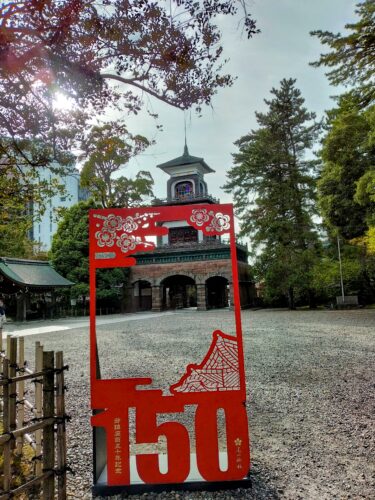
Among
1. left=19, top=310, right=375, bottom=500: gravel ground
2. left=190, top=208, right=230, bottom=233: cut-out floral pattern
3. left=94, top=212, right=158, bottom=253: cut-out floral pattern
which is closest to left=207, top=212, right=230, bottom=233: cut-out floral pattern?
left=190, top=208, right=230, bottom=233: cut-out floral pattern

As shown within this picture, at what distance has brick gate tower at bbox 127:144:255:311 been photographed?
2131cm

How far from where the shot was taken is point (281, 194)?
1948cm

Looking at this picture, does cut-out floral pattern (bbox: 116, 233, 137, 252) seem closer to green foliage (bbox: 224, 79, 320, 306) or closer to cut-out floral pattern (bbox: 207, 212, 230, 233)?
cut-out floral pattern (bbox: 207, 212, 230, 233)

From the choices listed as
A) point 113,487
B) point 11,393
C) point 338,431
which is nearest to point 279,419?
point 338,431

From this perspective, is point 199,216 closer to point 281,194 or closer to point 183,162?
point 281,194

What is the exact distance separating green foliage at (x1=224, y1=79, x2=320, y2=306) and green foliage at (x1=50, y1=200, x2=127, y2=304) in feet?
27.0

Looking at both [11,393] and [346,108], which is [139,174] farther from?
[11,393]

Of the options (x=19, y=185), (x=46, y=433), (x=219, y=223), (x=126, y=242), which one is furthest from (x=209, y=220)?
(x=19, y=185)

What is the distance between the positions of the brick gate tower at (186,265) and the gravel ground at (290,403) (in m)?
11.2

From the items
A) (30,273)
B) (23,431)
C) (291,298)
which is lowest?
(23,431)

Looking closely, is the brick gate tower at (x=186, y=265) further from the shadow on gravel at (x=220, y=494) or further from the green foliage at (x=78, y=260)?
the shadow on gravel at (x=220, y=494)

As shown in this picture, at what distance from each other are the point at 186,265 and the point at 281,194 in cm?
692

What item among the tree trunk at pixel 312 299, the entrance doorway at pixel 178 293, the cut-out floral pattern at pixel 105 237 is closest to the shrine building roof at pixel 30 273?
the entrance doorway at pixel 178 293

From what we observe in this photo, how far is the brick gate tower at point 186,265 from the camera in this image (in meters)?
21.3
